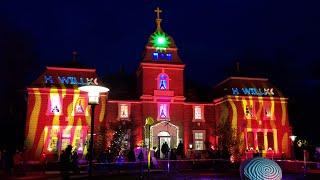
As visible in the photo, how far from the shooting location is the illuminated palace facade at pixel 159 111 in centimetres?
3541

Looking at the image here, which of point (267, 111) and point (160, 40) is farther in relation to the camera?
point (267, 111)

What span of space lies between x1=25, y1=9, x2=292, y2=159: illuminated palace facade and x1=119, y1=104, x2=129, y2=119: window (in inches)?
0.8

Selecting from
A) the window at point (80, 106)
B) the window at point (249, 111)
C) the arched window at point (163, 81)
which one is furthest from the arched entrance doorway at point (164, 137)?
the window at point (249, 111)

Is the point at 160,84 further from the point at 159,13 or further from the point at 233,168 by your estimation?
the point at 233,168

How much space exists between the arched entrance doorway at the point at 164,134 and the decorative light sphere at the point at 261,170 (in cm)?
2578

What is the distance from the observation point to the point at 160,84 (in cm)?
3916

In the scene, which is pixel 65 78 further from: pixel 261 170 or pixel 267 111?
pixel 261 170

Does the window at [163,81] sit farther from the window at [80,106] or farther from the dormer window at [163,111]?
the window at [80,106]

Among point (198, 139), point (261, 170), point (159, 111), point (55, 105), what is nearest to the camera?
point (261, 170)

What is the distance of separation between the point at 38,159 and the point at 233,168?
17.4 metres

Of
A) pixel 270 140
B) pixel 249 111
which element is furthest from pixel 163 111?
→ pixel 270 140

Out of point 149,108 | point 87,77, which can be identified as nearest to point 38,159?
point 87,77

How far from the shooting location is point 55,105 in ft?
117

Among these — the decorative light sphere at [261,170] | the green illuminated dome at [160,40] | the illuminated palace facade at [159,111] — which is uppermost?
the green illuminated dome at [160,40]
